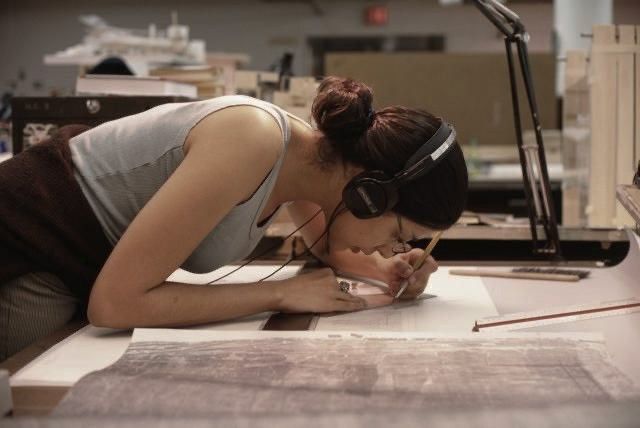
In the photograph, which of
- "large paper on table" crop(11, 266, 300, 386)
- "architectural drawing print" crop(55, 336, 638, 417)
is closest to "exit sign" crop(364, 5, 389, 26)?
"large paper on table" crop(11, 266, 300, 386)

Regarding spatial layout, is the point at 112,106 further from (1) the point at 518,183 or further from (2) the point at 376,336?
(1) the point at 518,183

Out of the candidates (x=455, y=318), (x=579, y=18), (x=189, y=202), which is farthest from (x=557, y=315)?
(x=579, y=18)

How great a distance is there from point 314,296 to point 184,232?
22 cm

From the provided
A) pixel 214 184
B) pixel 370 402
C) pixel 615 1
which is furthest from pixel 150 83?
pixel 615 1

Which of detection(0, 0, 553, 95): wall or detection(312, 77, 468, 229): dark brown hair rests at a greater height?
detection(0, 0, 553, 95): wall

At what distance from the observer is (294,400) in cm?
67

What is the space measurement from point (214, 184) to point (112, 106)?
94 centimetres

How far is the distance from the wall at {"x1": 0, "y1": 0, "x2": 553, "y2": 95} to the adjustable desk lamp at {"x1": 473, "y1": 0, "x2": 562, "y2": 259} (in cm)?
561

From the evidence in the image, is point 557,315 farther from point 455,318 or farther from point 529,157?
point 529,157

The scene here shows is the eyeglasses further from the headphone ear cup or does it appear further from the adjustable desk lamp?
the adjustable desk lamp

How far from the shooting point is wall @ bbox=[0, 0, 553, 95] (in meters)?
6.90

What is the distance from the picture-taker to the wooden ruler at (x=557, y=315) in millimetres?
1000

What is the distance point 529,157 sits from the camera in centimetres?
152

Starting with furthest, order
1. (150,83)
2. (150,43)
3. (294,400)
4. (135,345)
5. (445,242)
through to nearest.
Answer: (150,43) → (150,83) → (445,242) → (135,345) → (294,400)
